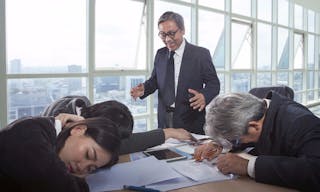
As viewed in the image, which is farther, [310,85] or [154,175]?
[310,85]

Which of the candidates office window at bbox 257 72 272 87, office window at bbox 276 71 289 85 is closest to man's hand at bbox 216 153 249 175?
office window at bbox 257 72 272 87

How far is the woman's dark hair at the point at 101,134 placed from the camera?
1070 mm

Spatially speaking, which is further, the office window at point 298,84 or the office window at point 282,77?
the office window at point 298,84

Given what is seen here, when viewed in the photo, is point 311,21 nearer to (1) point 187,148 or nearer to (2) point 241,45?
(2) point 241,45

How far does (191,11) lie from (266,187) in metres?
3.98

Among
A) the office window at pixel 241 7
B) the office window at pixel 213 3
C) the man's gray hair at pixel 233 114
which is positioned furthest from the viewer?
the office window at pixel 241 7

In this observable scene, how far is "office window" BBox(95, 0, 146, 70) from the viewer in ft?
11.9

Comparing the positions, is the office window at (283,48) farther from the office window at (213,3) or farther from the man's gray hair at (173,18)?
the man's gray hair at (173,18)

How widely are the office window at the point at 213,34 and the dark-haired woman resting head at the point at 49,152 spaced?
4031 mm

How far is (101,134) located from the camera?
42.6 inches

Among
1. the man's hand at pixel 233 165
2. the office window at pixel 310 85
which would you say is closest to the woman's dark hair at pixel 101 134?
the man's hand at pixel 233 165

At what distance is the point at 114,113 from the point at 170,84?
961 millimetres

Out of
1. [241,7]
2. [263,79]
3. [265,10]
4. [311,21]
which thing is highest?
[311,21]

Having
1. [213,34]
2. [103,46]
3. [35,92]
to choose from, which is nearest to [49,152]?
[35,92]
